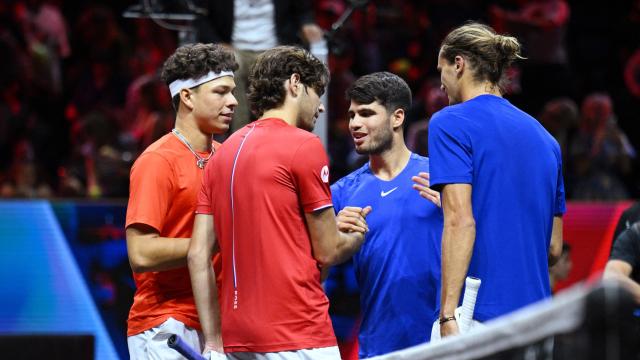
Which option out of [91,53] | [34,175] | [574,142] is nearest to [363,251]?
[574,142]

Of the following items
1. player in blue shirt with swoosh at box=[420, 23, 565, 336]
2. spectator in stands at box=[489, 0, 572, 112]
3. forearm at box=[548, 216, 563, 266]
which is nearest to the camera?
player in blue shirt with swoosh at box=[420, 23, 565, 336]

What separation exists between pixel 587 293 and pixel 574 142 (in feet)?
24.6

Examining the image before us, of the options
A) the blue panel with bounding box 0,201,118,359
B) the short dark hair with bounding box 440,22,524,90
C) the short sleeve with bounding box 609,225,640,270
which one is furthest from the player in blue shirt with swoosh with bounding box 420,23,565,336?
the blue panel with bounding box 0,201,118,359

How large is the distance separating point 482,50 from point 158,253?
164 cm

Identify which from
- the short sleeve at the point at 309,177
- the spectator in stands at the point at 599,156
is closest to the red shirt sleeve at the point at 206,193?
the short sleeve at the point at 309,177

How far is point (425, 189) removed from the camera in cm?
485

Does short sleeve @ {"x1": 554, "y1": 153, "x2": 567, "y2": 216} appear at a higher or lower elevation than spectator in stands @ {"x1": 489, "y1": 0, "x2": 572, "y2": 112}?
lower

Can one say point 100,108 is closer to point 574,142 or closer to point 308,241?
point 574,142

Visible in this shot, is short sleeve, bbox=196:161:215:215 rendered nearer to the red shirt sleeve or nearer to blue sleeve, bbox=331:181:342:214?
the red shirt sleeve

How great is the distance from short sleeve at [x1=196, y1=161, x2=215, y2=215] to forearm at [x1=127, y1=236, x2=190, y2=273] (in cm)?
21

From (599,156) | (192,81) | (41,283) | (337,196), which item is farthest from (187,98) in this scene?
(599,156)

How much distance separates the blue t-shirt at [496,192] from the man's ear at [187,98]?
1.25 meters

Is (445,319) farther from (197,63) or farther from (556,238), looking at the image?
(197,63)

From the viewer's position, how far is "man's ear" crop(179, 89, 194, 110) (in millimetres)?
4902
